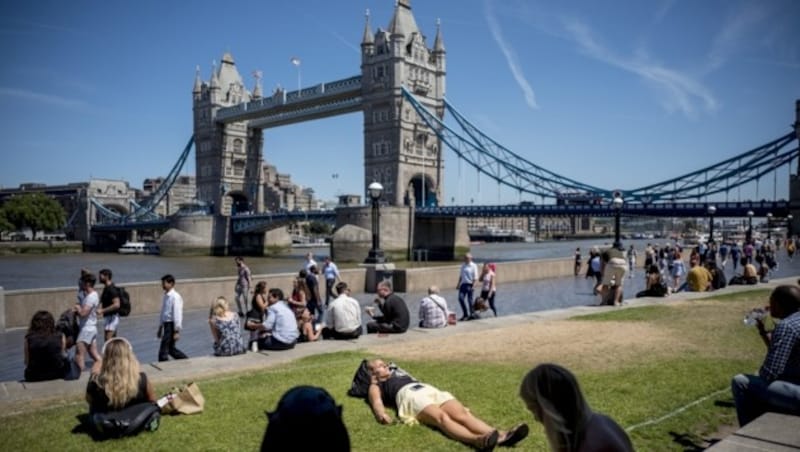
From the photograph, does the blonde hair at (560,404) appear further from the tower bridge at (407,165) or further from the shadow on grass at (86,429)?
the tower bridge at (407,165)

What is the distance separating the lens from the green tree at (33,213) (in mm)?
94625

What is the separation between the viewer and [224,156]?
91.2m

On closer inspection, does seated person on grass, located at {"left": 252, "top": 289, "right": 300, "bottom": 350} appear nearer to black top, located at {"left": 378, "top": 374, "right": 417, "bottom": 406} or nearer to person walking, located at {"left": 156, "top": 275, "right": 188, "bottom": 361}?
person walking, located at {"left": 156, "top": 275, "right": 188, "bottom": 361}

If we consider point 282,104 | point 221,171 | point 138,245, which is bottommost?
point 138,245

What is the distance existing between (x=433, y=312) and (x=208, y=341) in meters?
4.17

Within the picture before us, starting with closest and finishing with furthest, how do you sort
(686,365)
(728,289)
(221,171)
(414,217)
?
(686,365), (728,289), (414,217), (221,171)

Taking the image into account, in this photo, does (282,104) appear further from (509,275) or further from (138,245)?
(509,275)

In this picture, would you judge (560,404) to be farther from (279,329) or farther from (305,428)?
(279,329)

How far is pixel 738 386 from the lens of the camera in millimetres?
4797

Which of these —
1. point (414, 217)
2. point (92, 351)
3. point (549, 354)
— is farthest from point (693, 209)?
point (92, 351)

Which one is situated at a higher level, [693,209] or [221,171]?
[221,171]

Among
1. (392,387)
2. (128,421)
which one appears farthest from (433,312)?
(128,421)

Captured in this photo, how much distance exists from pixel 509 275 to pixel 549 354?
49.2ft

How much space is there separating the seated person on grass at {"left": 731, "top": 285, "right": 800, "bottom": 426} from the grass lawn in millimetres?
536
